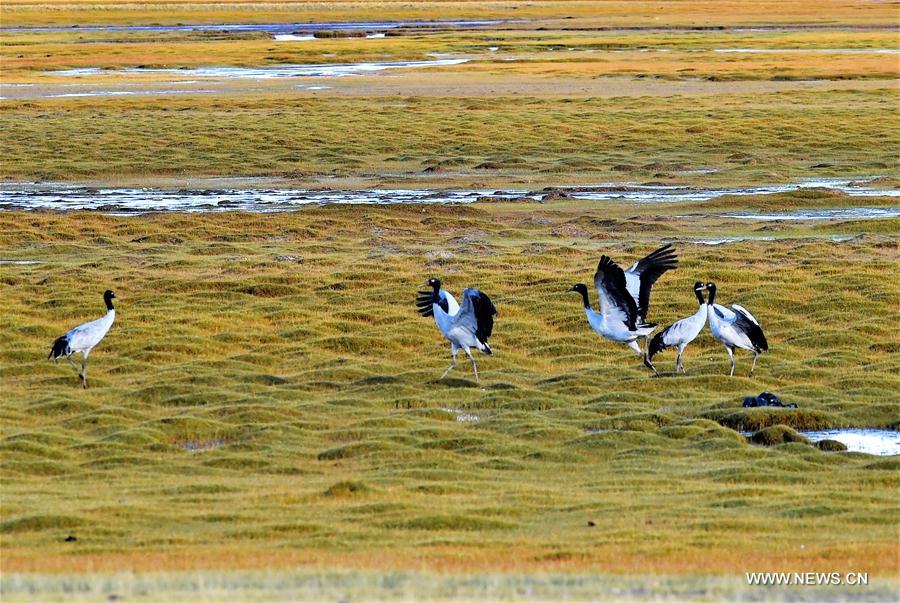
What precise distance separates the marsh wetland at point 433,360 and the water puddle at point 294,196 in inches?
8.8

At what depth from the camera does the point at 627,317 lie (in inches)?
749

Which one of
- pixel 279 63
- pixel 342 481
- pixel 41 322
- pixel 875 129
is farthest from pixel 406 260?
pixel 279 63

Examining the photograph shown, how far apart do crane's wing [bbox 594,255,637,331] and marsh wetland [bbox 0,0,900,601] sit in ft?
3.38

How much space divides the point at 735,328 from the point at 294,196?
74.2 feet

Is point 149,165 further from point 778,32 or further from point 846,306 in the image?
point 778,32

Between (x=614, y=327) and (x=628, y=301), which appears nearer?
(x=628, y=301)

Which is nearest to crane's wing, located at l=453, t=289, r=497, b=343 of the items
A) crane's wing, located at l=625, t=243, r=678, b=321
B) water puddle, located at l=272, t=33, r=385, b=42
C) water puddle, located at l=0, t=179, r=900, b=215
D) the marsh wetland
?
the marsh wetland

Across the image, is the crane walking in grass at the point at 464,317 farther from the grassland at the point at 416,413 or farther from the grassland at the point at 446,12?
the grassland at the point at 446,12

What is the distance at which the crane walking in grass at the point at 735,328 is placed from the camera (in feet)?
63.8

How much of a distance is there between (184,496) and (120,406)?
4.64m

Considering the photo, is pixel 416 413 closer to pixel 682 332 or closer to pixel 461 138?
pixel 682 332

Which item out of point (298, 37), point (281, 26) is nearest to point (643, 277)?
point (298, 37)

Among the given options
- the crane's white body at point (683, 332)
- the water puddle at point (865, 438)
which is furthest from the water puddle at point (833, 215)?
the water puddle at point (865, 438)

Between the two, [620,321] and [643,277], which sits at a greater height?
[643,277]
